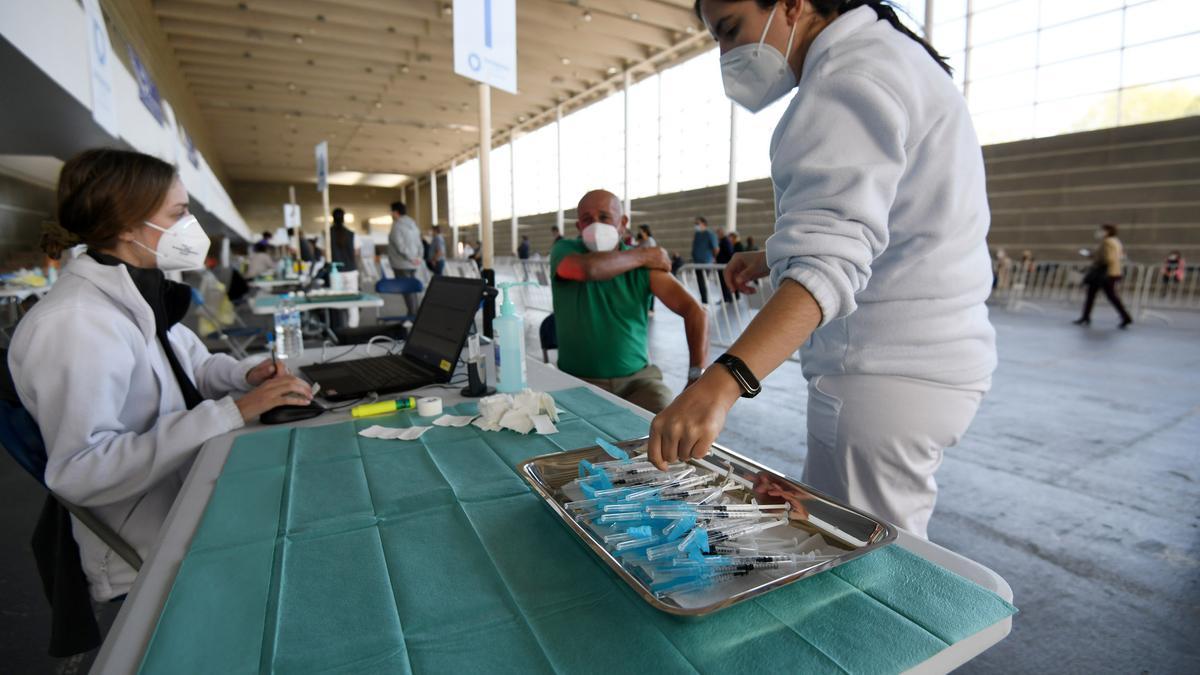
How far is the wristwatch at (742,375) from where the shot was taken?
626 mm

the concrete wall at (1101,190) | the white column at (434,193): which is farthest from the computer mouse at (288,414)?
the white column at (434,193)

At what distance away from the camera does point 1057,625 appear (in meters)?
1.53

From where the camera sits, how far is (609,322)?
1.98m

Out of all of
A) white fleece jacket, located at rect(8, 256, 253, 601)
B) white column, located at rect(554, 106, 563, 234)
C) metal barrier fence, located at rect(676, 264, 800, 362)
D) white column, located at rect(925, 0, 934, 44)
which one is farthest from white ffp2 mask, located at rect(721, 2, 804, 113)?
white column, located at rect(554, 106, 563, 234)

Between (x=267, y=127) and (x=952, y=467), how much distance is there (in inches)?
815

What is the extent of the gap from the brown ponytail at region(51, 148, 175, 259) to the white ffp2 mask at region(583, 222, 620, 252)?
3.95ft

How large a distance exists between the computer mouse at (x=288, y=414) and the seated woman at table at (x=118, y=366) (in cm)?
2

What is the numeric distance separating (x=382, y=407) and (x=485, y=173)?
1.57 m

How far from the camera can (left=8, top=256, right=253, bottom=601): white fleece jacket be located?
3.02 feet

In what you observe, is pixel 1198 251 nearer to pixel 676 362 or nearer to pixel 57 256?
pixel 676 362

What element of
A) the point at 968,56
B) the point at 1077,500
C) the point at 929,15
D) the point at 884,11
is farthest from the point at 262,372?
the point at 968,56

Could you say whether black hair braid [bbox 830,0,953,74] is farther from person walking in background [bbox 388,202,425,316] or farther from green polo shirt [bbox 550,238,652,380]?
person walking in background [bbox 388,202,425,316]

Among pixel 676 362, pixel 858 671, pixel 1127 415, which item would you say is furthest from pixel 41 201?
pixel 1127 415

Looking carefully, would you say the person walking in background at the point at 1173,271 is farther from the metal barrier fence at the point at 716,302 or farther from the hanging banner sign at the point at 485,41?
the hanging banner sign at the point at 485,41
